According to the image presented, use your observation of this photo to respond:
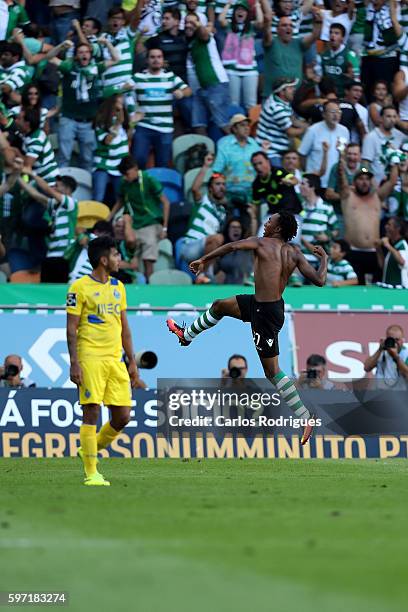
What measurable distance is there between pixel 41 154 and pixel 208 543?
13124 millimetres

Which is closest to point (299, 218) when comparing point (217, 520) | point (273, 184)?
point (273, 184)

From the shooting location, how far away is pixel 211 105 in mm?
21562

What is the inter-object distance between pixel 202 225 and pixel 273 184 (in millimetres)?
1275

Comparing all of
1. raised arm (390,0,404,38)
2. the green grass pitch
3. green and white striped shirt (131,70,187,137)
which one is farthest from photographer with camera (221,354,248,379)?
raised arm (390,0,404,38)

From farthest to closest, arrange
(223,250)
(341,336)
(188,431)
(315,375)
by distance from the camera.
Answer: (341,336), (315,375), (188,431), (223,250)

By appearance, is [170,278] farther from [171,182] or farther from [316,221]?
[316,221]

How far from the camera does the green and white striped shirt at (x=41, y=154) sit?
1961 centimetres

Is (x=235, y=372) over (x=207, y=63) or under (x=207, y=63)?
under

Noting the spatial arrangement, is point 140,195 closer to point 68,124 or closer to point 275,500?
point 68,124

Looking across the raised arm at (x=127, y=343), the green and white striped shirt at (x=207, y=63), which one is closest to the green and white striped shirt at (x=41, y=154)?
the green and white striped shirt at (x=207, y=63)

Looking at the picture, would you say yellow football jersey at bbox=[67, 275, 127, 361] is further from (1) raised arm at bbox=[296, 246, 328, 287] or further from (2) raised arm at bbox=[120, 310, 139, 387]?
(1) raised arm at bbox=[296, 246, 328, 287]

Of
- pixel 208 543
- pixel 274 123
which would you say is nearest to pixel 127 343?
pixel 208 543

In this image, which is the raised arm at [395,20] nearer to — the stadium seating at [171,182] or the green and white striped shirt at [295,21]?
the green and white striped shirt at [295,21]

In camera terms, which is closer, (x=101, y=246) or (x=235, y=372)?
(x=101, y=246)
